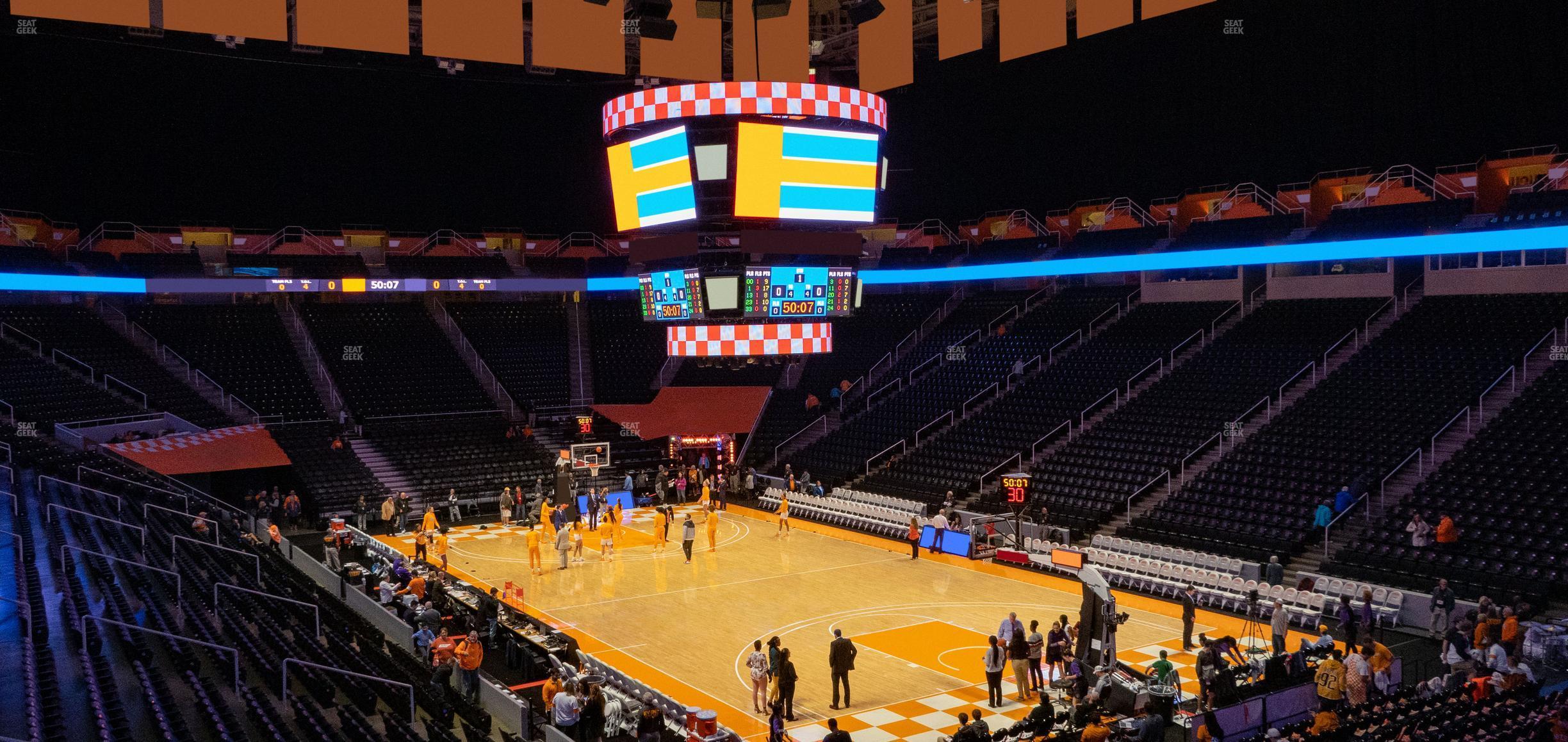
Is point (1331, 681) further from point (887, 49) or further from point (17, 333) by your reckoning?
point (17, 333)

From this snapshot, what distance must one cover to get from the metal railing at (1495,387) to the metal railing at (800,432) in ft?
62.4

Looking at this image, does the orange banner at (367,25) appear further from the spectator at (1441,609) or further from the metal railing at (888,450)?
the spectator at (1441,609)

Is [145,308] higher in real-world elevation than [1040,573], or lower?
higher

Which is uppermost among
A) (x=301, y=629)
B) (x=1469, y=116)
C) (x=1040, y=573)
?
(x=1469, y=116)

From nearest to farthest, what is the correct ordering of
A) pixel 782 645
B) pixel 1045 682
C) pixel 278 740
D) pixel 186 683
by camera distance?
pixel 278 740 < pixel 186 683 < pixel 1045 682 < pixel 782 645

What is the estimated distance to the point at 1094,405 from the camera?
3038cm

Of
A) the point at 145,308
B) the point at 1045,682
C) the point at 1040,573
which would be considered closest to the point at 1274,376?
the point at 1040,573

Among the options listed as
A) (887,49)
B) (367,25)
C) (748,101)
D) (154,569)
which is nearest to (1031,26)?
(887,49)

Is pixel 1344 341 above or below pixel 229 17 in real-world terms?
below

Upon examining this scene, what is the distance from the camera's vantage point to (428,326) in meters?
40.7

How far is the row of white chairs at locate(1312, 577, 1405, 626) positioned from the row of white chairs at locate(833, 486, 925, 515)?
10.5m

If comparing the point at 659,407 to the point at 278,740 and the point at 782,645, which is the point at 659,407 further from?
the point at 278,740

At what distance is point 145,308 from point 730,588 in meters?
25.3

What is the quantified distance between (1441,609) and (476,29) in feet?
77.1
